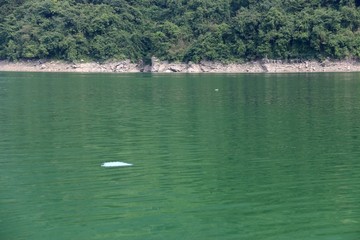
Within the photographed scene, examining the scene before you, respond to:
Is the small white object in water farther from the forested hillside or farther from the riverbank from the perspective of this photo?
the riverbank

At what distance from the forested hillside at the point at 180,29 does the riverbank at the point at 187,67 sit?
3.62 ft

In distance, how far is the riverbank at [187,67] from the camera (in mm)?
97312

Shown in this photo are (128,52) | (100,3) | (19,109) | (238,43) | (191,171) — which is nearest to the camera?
(191,171)

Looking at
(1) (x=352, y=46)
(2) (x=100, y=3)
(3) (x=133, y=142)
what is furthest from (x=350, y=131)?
(2) (x=100, y=3)

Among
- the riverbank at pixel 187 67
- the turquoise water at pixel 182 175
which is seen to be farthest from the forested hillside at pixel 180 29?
the turquoise water at pixel 182 175

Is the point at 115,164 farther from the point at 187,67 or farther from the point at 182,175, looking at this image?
the point at 187,67

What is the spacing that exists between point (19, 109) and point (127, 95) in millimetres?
13453

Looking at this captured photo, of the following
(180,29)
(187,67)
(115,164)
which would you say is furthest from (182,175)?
(180,29)

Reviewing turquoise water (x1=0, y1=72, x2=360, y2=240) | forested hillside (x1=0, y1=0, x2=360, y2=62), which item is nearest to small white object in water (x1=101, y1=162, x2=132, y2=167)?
turquoise water (x1=0, y1=72, x2=360, y2=240)

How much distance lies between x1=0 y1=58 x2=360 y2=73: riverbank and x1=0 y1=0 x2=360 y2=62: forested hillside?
110cm

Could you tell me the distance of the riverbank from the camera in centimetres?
9731

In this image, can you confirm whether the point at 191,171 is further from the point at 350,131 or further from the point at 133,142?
the point at 350,131

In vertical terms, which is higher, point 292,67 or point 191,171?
point 191,171

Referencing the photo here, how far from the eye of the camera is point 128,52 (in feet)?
363
